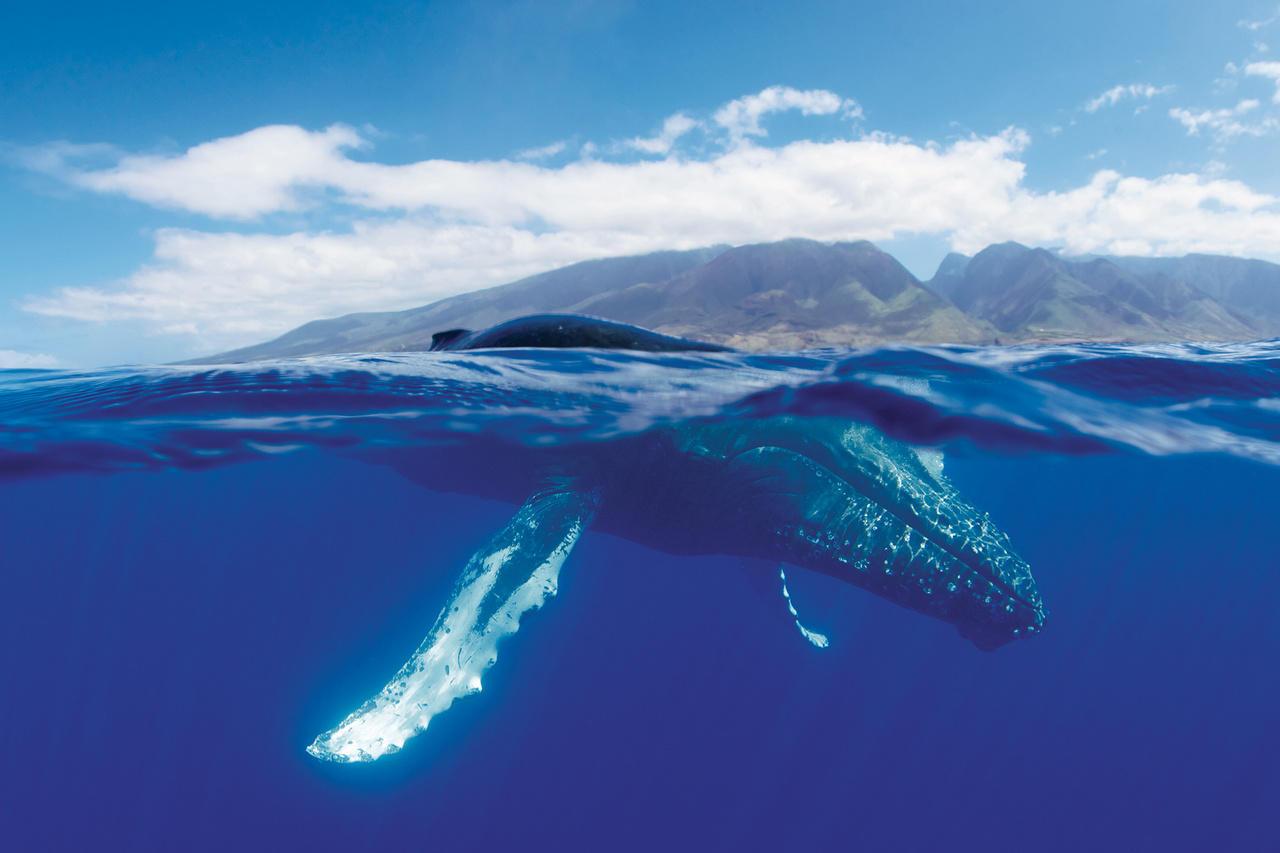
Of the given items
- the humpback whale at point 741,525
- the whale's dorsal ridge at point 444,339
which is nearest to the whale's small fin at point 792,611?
the humpback whale at point 741,525

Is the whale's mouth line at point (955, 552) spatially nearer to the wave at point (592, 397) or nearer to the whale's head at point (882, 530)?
the whale's head at point (882, 530)

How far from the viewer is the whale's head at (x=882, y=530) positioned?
10.0 meters

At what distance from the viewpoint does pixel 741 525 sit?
434 inches

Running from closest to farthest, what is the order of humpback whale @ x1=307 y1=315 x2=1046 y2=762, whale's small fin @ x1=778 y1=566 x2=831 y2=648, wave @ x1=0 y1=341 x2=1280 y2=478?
humpback whale @ x1=307 y1=315 x2=1046 y2=762
wave @ x1=0 y1=341 x2=1280 y2=478
whale's small fin @ x1=778 y1=566 x2=831 y2=648

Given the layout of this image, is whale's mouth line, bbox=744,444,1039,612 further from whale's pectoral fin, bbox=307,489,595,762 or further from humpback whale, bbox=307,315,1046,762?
whale's pectoral fin, bbox=307,489,595,762

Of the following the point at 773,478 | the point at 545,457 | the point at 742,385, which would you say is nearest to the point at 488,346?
the point at 545,457

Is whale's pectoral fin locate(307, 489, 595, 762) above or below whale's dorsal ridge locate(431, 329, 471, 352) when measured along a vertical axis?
below

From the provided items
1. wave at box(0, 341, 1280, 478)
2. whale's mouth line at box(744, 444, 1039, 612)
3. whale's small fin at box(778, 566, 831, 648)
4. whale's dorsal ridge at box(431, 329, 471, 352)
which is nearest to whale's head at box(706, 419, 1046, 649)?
whale's mouth line at box(744, 444, 1039, 612)

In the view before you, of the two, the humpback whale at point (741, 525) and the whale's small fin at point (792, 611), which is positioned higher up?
the humpback whale at point (741, 525)

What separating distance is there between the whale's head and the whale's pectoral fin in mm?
3208

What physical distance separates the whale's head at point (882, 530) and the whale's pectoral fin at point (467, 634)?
3.21m

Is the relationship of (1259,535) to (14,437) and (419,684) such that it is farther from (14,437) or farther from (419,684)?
(14,437)

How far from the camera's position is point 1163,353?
41.3 ft

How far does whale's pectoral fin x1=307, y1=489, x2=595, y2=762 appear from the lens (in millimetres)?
8047
